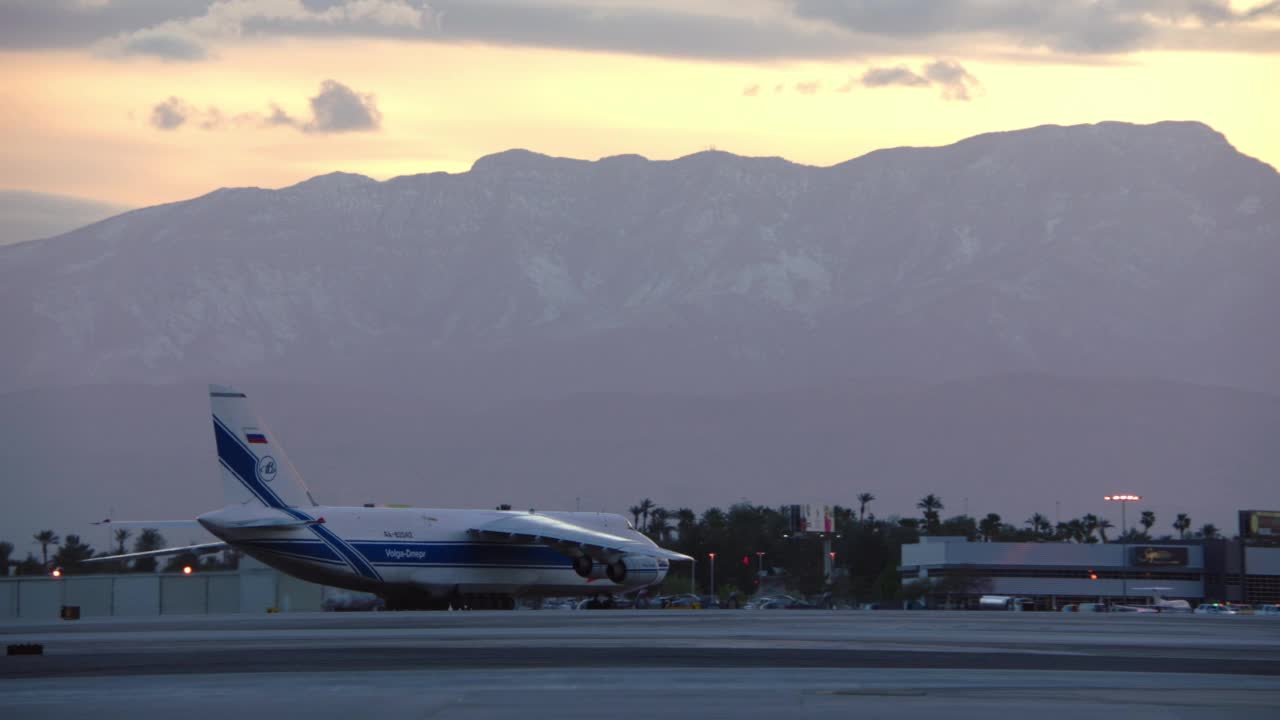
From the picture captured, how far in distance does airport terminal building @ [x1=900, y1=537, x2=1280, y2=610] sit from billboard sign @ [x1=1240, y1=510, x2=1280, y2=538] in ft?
7.72

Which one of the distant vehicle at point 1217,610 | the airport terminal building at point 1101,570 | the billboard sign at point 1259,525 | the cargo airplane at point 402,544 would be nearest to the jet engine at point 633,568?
the cargo airplane at point 402,544

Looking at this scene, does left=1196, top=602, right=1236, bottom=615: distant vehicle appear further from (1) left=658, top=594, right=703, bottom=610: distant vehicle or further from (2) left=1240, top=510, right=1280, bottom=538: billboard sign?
(2) left=1240, top=510, right=1280, bottom=538: billboard sign

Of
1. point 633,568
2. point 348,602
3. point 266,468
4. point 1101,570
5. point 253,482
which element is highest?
point 266,468

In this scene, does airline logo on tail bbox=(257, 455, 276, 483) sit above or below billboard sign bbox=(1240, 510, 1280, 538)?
above

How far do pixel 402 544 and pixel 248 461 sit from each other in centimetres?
714

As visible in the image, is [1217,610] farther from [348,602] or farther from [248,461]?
[248,461]

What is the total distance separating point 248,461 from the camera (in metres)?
67.3

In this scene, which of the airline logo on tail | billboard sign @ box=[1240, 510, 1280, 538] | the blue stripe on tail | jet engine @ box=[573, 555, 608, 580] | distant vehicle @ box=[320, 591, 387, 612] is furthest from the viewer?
billboard sign @ box=[1240, 510, 1280, 538]

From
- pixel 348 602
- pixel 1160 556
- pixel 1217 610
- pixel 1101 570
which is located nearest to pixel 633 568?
pixel 348 602

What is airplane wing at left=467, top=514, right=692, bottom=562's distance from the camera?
7131 centimetres

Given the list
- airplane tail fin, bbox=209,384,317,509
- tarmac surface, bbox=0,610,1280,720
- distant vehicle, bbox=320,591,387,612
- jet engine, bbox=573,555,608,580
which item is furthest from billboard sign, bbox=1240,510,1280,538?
tarmac surface, bbox=0,610,1280,720

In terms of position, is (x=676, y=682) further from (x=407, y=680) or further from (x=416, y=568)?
(x=416, y=568)

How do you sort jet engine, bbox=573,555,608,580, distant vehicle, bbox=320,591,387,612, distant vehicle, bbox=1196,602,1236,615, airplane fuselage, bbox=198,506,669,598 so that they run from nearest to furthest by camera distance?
1. airplane fuselage, bbox=198,506,669,598
2. jet engine, bbox=573,555,608,580
3. distant vehicle, bbox=1196,602,1236,615
4. distant vehicle, bbox=320,591,387,612

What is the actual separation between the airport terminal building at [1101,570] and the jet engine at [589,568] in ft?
227
